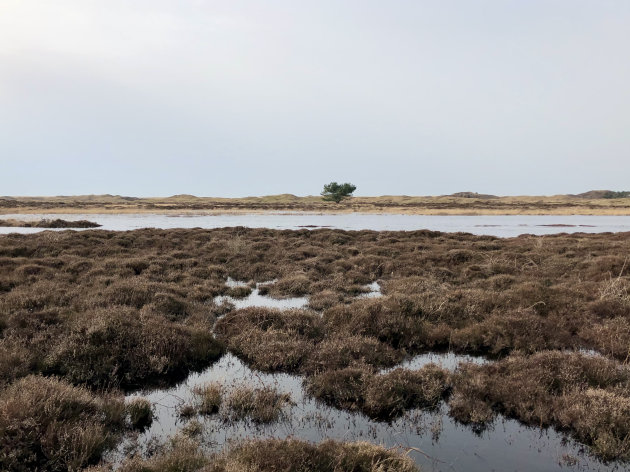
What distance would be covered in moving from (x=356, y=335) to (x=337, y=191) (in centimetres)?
11526

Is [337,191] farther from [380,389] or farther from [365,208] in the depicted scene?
[380,389]

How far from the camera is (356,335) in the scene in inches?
444

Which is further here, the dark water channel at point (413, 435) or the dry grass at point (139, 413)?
the dry grass at point (139, 413)

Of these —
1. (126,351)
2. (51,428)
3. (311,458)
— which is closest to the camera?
(311,458)

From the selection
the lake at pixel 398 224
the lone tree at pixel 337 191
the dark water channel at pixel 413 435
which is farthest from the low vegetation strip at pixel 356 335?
the lone tree at pixel 337 191

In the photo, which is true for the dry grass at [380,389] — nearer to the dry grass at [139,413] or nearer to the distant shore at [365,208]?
the dry grass at [139,413]

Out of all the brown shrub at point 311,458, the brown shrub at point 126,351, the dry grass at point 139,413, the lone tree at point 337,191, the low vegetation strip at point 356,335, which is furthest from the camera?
the lone tree at point 337,191

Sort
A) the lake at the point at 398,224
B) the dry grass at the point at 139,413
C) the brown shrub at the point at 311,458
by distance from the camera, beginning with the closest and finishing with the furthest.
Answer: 1. the brown shrub at the point at 311,458
2. the dry grass at the point at 139,413
3. the lake at the point at 398,224

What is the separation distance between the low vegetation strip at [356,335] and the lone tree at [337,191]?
10311cm

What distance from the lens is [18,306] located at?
13.0 metres

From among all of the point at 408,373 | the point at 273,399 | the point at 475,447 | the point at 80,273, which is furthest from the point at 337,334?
the point at 80,273

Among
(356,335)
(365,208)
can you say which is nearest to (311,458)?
(356,335)

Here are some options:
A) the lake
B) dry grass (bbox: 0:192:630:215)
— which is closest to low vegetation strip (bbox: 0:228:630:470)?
the lake

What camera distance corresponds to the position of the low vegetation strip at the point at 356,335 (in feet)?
25.5
